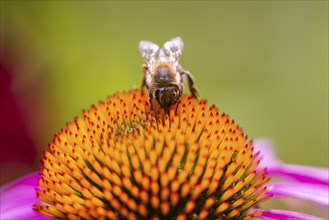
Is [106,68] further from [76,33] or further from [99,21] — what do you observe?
[99,21]

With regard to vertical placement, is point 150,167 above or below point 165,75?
below

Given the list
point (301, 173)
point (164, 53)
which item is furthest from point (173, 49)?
point (301, 173)

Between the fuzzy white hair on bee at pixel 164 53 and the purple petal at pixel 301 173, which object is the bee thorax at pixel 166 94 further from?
the purple petal at pixel 301 173

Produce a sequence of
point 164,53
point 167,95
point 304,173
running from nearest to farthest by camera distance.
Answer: point 167,95
point 164,53
point 304,173

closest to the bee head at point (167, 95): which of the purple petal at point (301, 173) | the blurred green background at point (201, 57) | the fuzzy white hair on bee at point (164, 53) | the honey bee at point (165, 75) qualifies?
the honey bee at point (165, 75)

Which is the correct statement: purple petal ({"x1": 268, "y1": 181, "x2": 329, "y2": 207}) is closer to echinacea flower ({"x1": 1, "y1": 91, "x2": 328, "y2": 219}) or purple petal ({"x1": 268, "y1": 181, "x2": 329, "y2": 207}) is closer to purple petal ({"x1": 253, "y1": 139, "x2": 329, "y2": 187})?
purple petal ({"x1": 253, "y1": 139, "x2": 329, "y2": 187})

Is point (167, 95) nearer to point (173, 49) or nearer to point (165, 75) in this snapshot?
point (165, 75)
